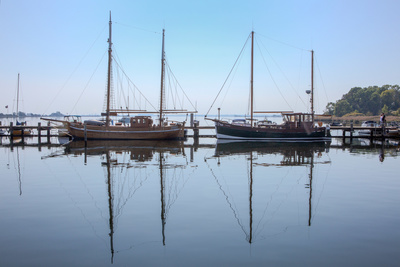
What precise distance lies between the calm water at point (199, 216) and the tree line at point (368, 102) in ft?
495

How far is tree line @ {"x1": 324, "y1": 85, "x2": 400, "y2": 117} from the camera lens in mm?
156125

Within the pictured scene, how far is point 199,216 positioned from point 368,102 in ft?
580

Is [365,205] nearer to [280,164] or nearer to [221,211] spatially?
[221,211]

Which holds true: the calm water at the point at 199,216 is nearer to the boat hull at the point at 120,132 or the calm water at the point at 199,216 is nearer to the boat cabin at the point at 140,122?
the boat hull at the point at 120,132

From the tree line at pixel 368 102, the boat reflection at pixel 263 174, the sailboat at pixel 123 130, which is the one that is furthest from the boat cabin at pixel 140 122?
the tree line at pixel 368 102

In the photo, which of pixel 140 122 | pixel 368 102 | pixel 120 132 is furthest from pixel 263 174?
pixel 368 102

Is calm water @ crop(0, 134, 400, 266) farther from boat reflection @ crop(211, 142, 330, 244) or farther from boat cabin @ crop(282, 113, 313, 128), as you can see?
boat cabin @ crop(282, 113, 313, 128)

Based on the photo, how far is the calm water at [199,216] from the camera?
7.88 meters

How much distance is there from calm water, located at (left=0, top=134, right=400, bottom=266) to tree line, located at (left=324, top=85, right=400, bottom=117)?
151004mm

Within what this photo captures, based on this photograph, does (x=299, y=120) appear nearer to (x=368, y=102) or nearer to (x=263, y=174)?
(x=263, y=174)

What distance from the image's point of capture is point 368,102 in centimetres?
16712

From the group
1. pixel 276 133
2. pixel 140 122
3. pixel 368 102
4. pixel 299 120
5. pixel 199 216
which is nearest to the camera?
pixel 199 216

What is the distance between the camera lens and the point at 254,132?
134 feet

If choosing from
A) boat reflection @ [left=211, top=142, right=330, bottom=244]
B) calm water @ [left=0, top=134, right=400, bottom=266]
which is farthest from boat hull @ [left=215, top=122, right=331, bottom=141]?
calm water @ [left=0, top=134, right=400, bottom=266]
